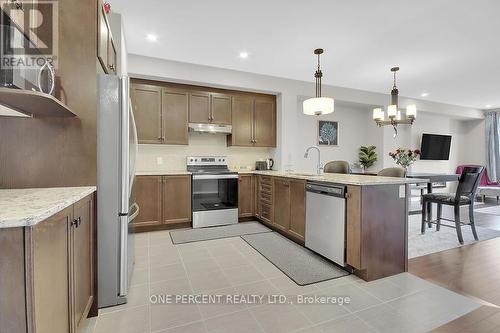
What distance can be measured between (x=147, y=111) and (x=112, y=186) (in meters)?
2.33

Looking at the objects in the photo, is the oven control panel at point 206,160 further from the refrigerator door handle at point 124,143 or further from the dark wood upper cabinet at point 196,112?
the refrigerator door handle at point 124,143

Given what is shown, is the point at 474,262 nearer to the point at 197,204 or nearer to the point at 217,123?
the point at 197,204

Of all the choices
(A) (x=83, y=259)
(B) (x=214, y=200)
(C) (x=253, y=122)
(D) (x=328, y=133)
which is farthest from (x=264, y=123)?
(A) (x=83, y=259)

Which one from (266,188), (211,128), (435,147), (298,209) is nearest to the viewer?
(298,209)

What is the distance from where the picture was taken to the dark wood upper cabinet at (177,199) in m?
3.68

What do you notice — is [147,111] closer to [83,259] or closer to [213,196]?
[213,196]

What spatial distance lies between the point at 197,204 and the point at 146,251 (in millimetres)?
1138

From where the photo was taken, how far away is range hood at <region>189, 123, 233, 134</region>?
161 inches

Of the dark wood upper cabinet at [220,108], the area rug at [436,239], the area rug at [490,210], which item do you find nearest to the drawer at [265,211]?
the dark wood upper cabinet at [220,108]

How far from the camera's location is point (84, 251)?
1.50 metres

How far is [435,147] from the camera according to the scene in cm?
704

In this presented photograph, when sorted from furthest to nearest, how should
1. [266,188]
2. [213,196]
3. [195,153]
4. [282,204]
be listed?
[195,153]
[213,196]
[266,188]
[282,204]

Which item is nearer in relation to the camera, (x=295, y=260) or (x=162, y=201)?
(x=295, y=260)

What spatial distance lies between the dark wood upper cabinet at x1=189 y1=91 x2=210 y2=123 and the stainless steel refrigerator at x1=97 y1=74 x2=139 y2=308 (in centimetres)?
228
